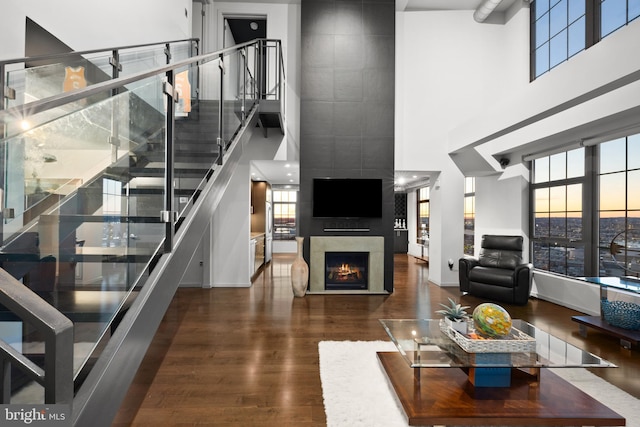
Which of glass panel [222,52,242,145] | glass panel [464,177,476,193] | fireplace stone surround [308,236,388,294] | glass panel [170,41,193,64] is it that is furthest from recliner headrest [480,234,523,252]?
glass panel [170,41,193,64]

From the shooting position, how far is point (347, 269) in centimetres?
586

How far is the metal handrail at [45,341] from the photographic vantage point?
2.26 feet

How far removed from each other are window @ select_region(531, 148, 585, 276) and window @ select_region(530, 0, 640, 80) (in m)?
1.69

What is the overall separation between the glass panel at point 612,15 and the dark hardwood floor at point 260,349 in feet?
13.2

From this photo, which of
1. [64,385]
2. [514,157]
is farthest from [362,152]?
[64,385]

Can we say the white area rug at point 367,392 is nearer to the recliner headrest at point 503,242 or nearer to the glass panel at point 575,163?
the recliner headrest at point 503,242

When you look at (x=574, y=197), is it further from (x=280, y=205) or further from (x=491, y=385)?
(x=280, y=205)

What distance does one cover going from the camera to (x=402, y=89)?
246 inches

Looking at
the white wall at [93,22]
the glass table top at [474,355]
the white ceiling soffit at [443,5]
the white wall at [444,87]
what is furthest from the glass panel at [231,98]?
the white ceiling soffit at [443,5]

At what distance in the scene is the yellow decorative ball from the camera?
233 cm

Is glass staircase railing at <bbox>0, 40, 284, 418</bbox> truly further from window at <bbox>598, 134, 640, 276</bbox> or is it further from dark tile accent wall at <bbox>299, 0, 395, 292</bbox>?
window at <bbox>598, 134, 640, 276</bbox>

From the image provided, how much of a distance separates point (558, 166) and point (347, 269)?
3862mm

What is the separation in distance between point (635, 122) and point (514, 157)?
208 centimetres

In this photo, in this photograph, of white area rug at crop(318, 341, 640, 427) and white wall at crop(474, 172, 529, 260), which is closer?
white area rug at crop(318, 341, 640, 427)
